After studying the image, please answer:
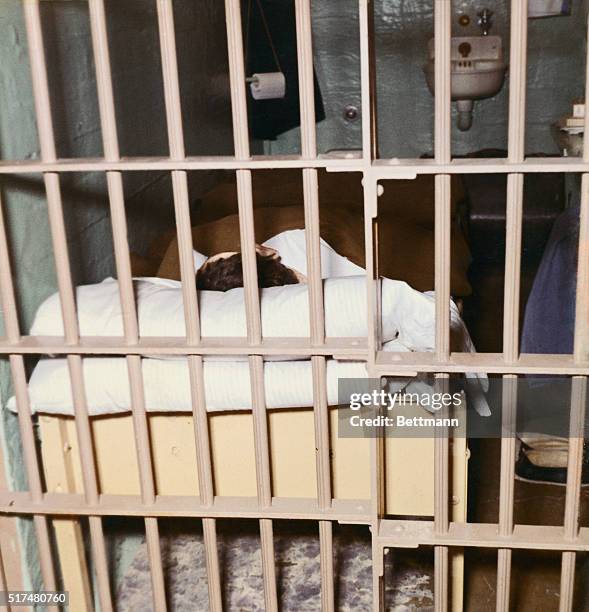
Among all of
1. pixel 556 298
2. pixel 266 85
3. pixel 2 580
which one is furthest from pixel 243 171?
pixel 266 85

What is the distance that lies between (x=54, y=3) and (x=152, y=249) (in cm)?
106

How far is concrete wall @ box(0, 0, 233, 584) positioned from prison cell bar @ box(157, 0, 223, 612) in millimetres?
503

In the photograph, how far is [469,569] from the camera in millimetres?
2645

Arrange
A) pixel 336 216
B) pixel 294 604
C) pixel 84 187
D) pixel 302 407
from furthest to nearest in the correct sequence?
pixel 336 216, pixel 84 187, pixel 294 604, pixel 302 407

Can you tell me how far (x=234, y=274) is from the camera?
241 cm

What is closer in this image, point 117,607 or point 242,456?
point 242,456

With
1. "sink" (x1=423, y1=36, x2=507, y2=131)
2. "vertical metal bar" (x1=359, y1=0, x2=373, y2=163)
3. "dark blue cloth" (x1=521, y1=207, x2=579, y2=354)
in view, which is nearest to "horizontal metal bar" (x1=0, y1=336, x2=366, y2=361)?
"vertical metal bar" (x1=359, y1=0, x2=373, y2=163)

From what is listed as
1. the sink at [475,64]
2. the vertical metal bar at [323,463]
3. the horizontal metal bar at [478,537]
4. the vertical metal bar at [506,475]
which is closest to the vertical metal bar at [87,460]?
the vertical metal bar at [323,463]

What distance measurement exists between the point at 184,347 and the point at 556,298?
→ 1.94 metres

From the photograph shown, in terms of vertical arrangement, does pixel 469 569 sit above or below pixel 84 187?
below

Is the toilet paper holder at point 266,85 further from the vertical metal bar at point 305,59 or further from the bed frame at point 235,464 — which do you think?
the vertical metal bar at point 305,59

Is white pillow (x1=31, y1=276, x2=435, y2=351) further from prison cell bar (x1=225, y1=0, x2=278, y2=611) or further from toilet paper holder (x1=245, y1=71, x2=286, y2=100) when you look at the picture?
toilet paper holder (x1=245, y1=71, x2=286, y2=100)

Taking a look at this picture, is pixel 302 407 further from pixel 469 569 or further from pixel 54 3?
Result: pixel 54 3

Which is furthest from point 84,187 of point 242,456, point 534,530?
point 534,530
